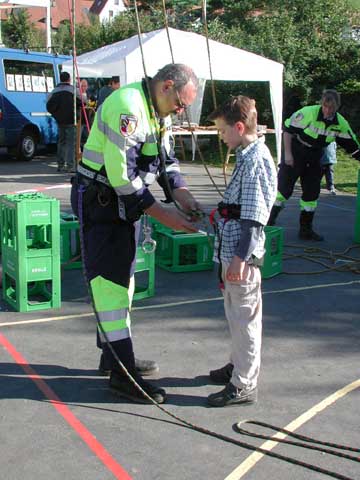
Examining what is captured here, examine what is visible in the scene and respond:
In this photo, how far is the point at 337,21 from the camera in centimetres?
2398

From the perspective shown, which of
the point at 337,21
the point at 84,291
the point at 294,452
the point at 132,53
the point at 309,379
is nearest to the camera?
the point at 294,452

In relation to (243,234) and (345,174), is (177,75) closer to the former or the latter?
(243,234)

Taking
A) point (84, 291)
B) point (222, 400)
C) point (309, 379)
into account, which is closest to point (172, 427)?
point (222, 400)

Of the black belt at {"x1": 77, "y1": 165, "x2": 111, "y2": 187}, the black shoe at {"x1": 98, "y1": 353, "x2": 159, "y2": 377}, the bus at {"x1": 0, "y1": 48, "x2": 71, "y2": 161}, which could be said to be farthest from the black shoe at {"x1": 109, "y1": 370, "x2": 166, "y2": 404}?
the bus at {"x1": 0, "y1": 48, "x2": 71, "y2": 161}

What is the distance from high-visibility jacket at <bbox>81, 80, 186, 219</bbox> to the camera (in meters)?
3.71

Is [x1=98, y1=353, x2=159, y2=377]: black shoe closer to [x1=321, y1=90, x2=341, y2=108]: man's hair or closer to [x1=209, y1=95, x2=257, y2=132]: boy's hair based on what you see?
[x1=209, y1=95, x2=257, y2=132]: boy's hair

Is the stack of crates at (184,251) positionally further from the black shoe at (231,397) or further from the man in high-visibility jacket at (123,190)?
the black shoe at (231,397)

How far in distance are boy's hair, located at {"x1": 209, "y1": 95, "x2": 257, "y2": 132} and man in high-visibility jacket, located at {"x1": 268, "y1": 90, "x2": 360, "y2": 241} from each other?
4.64m

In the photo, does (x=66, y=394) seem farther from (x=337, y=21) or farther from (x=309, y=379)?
(x=337, y=21)

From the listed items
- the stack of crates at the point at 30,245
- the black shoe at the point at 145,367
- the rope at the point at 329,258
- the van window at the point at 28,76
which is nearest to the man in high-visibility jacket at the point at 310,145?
the rope at the point at 329,258

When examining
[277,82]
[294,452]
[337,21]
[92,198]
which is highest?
[337,21]

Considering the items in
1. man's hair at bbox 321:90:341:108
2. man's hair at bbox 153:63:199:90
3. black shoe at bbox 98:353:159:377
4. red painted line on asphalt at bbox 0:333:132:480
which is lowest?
red painted line on asphalt at bbox 0:333:132:480

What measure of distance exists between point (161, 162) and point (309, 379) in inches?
71.7

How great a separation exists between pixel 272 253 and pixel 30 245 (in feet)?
8.50
